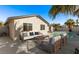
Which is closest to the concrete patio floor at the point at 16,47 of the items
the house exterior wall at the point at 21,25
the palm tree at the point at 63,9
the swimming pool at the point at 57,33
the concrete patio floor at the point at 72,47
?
the concrete patio floor at the point at 72,47

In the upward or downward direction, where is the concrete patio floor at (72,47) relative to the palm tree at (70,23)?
downward

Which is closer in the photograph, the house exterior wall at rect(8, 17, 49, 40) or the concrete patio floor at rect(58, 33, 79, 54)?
the house exterior wall at rect(8, 17, 49, 40)

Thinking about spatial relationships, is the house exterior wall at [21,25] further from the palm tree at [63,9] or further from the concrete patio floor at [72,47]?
the concrete patio floor at [72,47]

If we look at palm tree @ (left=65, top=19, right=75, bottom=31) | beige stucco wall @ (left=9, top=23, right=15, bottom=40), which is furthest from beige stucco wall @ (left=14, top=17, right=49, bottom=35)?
palm tree @ (left=65, top=19, right=75, bottom=31)

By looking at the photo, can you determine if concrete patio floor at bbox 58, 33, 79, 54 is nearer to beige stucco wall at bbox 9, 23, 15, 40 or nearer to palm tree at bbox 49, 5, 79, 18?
palm tree at bbox 49, 5, 79, 18

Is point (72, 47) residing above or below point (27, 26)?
below

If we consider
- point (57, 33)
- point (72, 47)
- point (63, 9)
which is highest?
point (63, 9)

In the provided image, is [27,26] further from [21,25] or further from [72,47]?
[72,47]

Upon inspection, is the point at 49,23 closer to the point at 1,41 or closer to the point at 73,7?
the point at 73,7

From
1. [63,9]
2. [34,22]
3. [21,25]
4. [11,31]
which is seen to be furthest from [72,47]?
[11,31]

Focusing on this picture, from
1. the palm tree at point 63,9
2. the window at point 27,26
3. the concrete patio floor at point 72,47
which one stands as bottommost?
the concrete patio floor at point 72,47

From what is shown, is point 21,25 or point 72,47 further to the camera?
point 72,47
